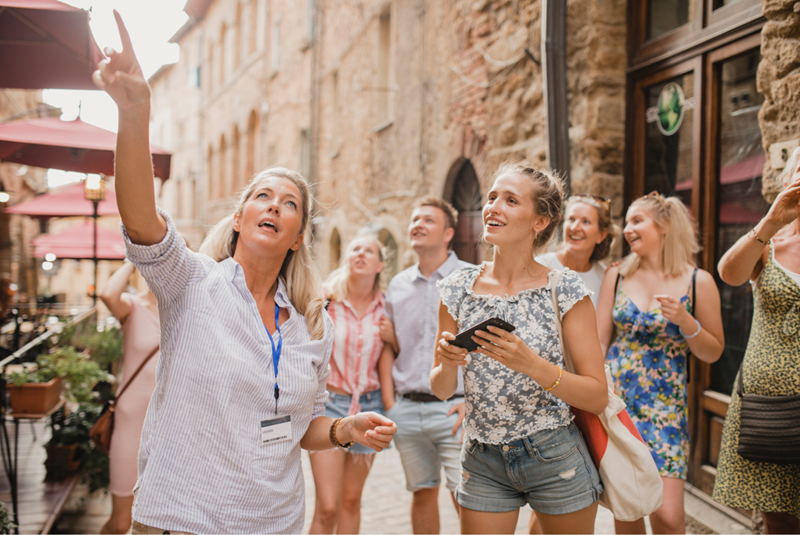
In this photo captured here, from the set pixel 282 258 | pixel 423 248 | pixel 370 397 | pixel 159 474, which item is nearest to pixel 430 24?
pixel 423 248

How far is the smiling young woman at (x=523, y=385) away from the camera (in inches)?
78.0

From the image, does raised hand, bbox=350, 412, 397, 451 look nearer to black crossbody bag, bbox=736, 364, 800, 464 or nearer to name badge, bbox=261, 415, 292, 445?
name badge, bbox=261, 415, 292, 445

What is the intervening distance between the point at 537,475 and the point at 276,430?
900 mm

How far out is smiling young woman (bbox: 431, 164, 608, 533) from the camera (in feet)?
6.50

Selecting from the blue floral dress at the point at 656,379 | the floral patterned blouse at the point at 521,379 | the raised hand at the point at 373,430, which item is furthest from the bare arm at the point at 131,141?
the blue floral dress at the point at 656,379

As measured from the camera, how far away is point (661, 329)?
272 cm

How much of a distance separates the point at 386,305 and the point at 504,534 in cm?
160

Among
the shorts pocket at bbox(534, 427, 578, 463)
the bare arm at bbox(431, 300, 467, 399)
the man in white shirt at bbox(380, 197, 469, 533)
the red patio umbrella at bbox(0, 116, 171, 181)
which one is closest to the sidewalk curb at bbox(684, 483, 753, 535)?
the man in white shirt at bbox(380, 197, 469, 533)

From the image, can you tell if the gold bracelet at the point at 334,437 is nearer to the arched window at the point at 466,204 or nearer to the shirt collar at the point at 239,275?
the shirt collar at the point at 239,275

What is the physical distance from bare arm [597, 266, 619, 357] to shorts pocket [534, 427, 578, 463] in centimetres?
99

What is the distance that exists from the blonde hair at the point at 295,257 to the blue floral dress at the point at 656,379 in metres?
1.58

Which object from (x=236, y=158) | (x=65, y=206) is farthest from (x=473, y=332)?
(x=236, y=158)

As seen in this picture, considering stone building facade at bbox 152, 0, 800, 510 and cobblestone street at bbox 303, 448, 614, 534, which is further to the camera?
cobblestone street at bbox 303, 448, 614, 534

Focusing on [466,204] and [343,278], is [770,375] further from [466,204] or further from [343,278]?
[466,204]
